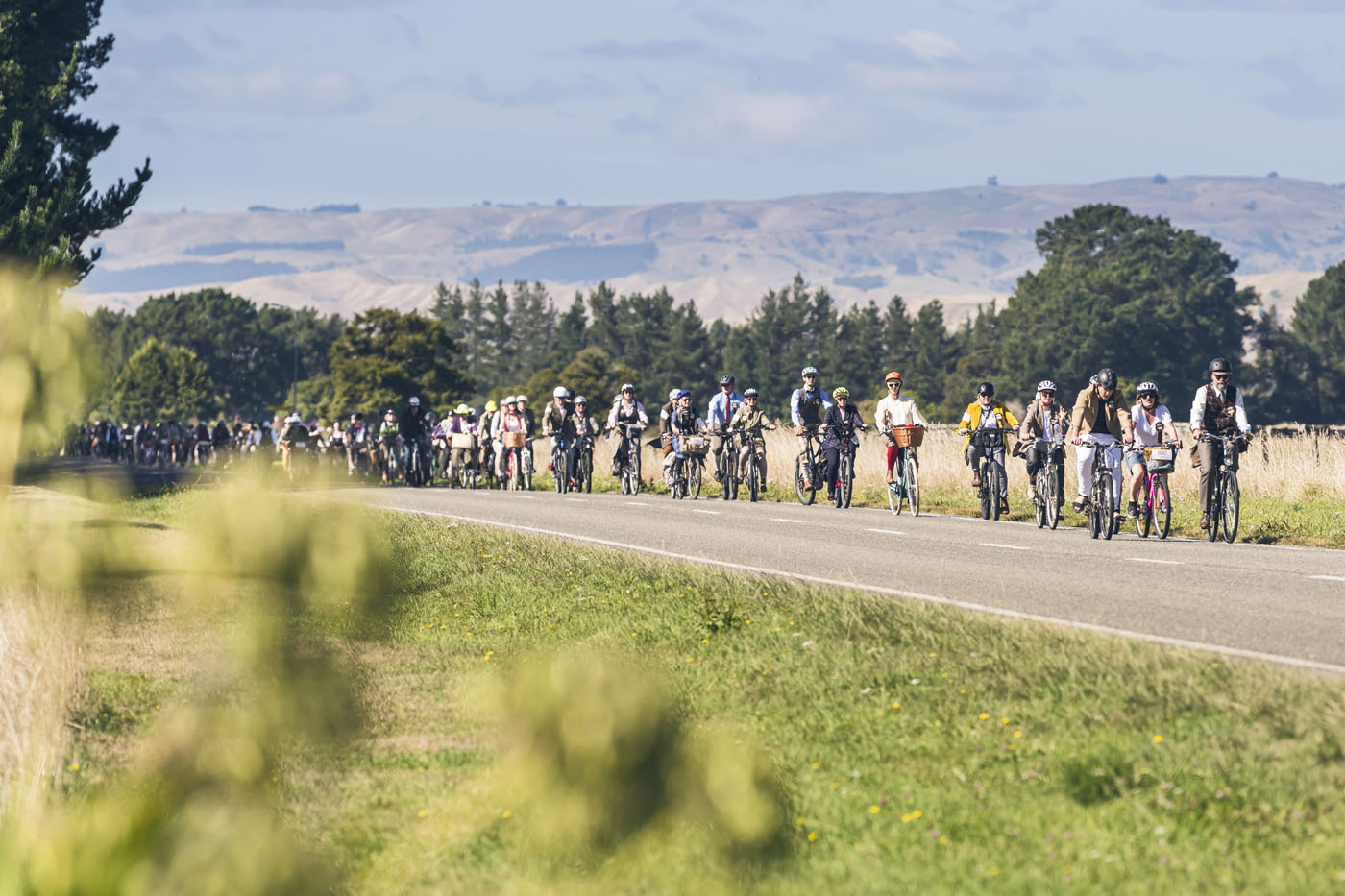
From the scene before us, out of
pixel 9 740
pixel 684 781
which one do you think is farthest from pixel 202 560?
pixel 9 740

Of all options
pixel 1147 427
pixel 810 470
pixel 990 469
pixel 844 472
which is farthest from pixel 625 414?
pixel 1147 427

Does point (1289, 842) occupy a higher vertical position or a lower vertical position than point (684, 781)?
A: lower

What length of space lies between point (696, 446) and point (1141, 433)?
34.4 feet

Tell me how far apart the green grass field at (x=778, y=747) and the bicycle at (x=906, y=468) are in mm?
9619

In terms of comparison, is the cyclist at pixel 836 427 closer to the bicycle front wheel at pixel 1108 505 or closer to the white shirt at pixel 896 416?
the white shirt at pixel 896 416

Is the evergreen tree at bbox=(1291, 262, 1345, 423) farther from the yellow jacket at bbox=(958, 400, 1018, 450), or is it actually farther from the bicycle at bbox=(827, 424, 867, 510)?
the yellow jacket at bbox=(958, 400, 1018, 450)

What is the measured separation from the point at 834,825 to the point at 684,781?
432 cm

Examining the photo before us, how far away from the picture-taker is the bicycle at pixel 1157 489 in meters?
17.6

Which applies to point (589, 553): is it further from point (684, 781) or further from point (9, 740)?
point (684, 781)

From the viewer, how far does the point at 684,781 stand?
76.2 inches

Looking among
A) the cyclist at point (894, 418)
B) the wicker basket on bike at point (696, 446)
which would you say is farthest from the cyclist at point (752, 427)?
the cyclist at point (894, 418)

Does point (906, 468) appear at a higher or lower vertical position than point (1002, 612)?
higher

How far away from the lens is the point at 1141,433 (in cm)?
1806

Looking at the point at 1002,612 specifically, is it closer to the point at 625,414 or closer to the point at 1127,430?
the point at 1127,430
